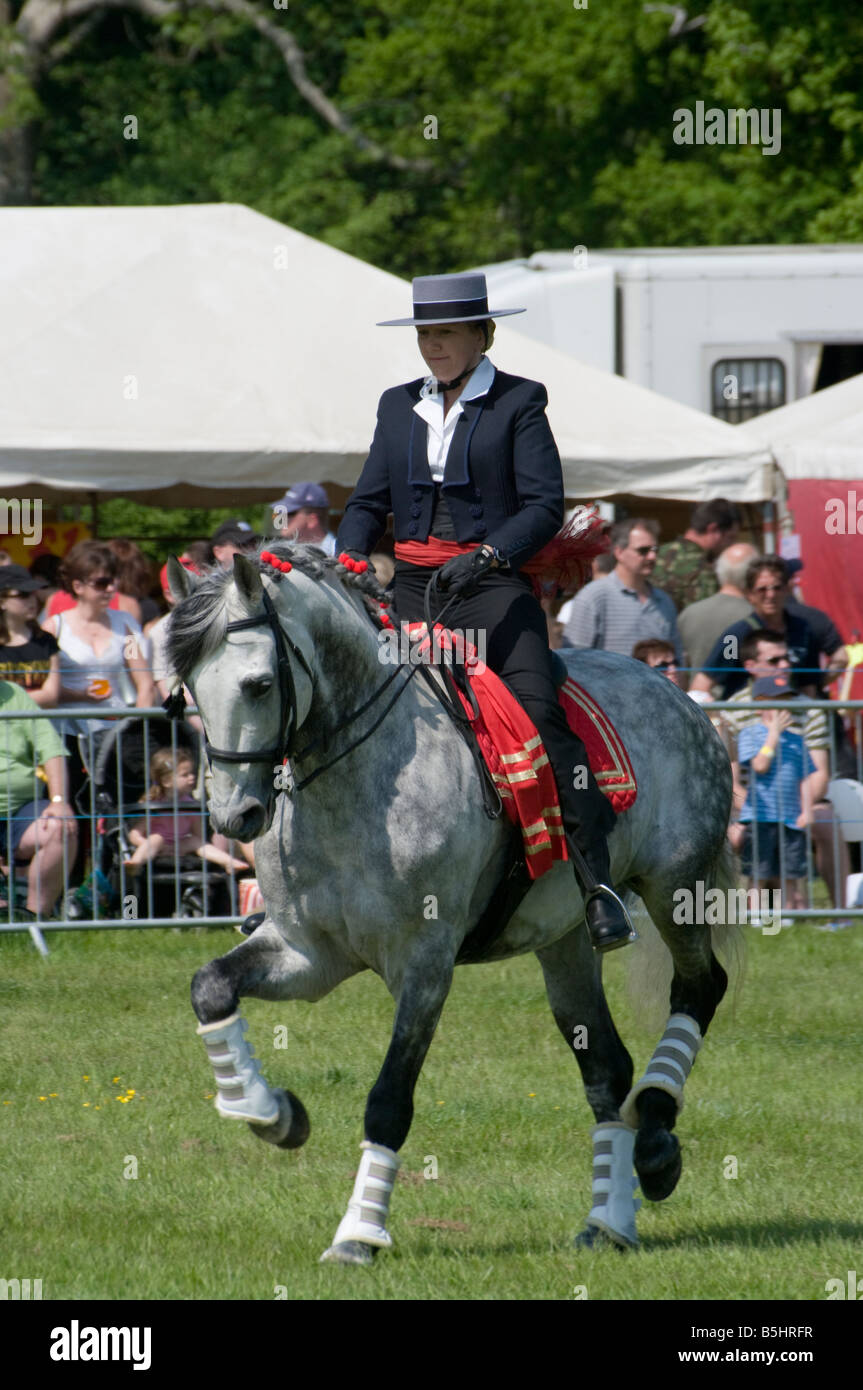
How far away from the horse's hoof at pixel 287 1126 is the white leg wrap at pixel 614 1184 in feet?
3.67

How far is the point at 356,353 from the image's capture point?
1487cm

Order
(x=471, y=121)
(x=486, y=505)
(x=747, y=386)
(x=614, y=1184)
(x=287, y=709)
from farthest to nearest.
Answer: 1. (x=471, y=121)
2. (x=747, y=386)
3. (x=614, y=1184)
4. (x=486, y=505)
5. (x=287, y=709)

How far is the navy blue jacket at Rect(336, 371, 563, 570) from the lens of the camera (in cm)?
645

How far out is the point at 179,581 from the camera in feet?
19.1

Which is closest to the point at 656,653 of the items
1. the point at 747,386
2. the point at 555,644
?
the point at 555,644

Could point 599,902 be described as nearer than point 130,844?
Yes

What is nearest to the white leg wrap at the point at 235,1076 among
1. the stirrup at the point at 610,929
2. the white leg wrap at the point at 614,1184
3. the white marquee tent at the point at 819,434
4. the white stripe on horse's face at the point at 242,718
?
the white stripe on horse's face at the point at 242,718

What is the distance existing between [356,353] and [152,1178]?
28.4 ft

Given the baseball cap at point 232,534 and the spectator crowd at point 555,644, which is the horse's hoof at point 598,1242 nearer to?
the spectator crowd at point 555,644

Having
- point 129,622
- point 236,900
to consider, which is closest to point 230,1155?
point 236,900

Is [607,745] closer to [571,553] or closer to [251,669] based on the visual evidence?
[571,553]

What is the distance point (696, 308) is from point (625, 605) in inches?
260

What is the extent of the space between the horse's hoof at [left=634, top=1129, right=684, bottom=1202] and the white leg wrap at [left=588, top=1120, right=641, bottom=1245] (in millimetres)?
47

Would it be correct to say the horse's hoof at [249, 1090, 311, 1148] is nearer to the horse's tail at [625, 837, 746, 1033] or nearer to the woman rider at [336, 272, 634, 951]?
the woman rider at [336, 272, 634, 951]
